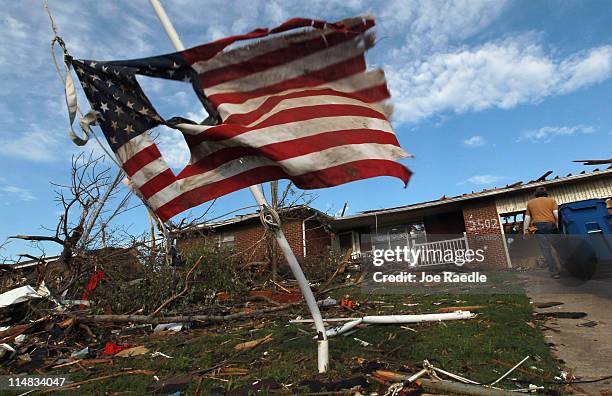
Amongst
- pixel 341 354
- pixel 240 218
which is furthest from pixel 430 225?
pixel 341 354

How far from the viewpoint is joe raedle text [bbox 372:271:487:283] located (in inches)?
484

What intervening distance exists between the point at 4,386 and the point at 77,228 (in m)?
4.82

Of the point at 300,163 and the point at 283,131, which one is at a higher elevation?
the point at 283,131

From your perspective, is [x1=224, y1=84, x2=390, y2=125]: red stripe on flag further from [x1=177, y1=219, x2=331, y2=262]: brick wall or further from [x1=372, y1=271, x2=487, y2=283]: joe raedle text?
[x1=177, y1=219, x2=331, y2=262]: brick wall

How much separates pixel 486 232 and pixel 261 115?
14758 mm

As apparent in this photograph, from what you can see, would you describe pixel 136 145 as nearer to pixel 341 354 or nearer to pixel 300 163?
pixel 300 163

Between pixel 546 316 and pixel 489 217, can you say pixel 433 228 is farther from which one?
pixel 546 316

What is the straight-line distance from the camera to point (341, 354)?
3.76 m

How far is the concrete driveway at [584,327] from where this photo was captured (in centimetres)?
300

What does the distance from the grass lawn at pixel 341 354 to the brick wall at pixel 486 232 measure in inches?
395

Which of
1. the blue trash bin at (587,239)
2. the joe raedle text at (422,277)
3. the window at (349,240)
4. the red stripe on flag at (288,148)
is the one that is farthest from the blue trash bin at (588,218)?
the window at (349,240)

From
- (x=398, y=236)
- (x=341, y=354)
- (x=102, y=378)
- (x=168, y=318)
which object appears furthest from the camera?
(x=398, y=236)

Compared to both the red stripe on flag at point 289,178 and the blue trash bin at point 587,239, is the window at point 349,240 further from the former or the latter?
the red stripe on flag at point 289,178

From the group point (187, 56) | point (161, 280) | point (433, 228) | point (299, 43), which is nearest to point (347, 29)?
point (299, 43)
